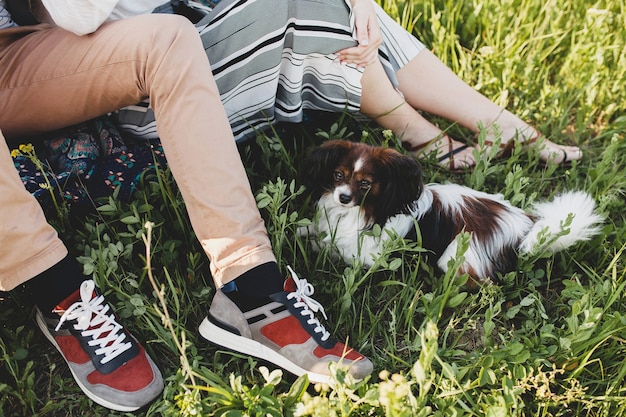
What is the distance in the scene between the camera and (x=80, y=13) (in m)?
1.75

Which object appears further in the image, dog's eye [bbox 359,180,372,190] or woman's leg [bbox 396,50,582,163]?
woman's leg [bbox 396,50,582,163]

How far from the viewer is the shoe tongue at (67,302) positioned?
5.64ft

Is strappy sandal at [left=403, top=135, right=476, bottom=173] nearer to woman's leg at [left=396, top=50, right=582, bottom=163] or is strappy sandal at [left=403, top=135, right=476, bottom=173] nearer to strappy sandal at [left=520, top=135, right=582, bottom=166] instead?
woman's leg at [left=396, top=50, right=582, bottom=163]

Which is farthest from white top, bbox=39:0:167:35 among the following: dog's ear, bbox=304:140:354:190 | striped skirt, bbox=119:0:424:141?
dog's ear, bbox=304:140:354:190

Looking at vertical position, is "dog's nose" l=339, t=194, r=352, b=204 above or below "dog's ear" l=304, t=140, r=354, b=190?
below

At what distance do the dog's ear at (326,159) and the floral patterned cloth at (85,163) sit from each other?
0.54 m

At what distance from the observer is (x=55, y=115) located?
6.27ft

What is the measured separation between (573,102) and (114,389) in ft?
7.97

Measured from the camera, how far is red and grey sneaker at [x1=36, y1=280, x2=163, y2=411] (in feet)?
5.51

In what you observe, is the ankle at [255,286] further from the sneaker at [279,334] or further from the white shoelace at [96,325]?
the white shoelace at [96,325]

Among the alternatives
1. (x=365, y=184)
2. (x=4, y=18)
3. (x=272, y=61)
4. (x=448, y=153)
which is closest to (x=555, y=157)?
(x=448, y=153)

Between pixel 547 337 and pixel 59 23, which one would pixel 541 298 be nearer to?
pixel 547 337

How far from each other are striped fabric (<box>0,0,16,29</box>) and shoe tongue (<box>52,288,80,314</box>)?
906 mm

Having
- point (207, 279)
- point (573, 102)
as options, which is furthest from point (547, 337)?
point (573, 102)
